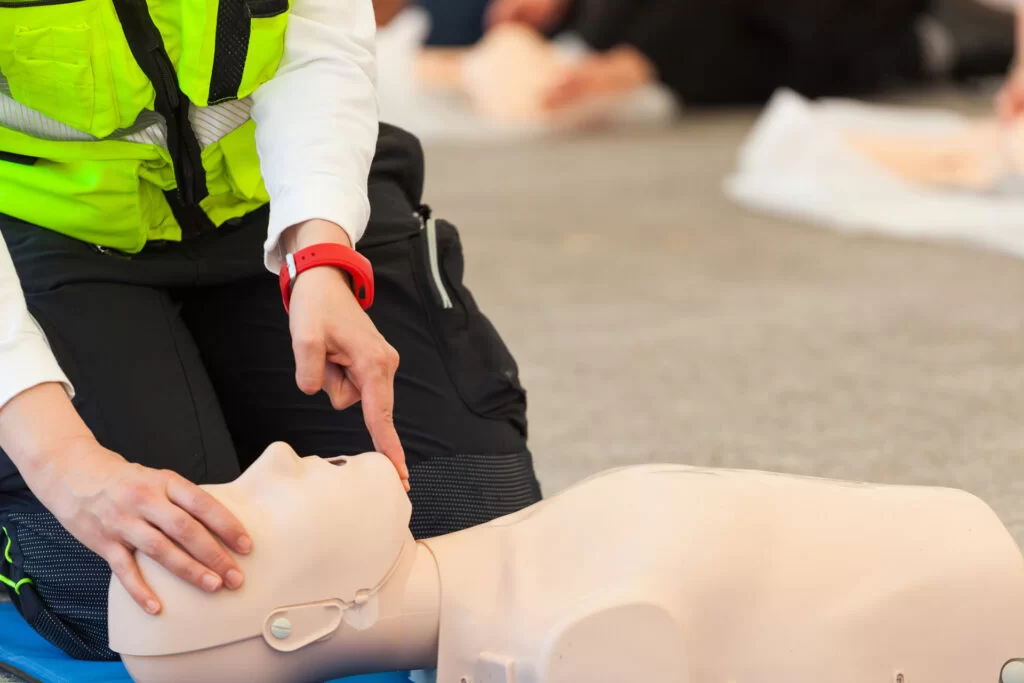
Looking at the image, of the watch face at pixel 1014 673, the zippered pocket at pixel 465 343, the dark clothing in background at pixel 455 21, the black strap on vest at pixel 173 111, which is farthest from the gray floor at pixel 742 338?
the dark clothing in background at pixel 455 21

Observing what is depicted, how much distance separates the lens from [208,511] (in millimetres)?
698

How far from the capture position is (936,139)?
2621 mm

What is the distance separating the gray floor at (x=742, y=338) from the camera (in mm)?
1338

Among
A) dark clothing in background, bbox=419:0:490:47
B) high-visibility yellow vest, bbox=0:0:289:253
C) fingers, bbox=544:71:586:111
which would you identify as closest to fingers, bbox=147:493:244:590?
high-visibility yellow vest, bbox=0:0:289:253

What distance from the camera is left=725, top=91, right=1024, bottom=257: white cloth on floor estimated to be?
86.8 inches

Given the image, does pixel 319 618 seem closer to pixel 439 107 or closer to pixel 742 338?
pixel 742 338

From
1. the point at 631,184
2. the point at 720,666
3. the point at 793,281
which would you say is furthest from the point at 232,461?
the point at 631,184

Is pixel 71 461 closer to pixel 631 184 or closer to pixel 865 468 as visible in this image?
pixel 865 468

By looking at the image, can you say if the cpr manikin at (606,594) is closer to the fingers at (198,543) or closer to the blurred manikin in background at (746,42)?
the fingers at (198,543)

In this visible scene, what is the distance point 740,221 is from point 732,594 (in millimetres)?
1774

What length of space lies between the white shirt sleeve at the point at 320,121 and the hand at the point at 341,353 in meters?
0.06

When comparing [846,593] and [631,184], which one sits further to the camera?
[631,184]

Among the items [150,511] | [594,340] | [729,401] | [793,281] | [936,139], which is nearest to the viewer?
[150,511]

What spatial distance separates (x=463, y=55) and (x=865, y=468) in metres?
2.73
